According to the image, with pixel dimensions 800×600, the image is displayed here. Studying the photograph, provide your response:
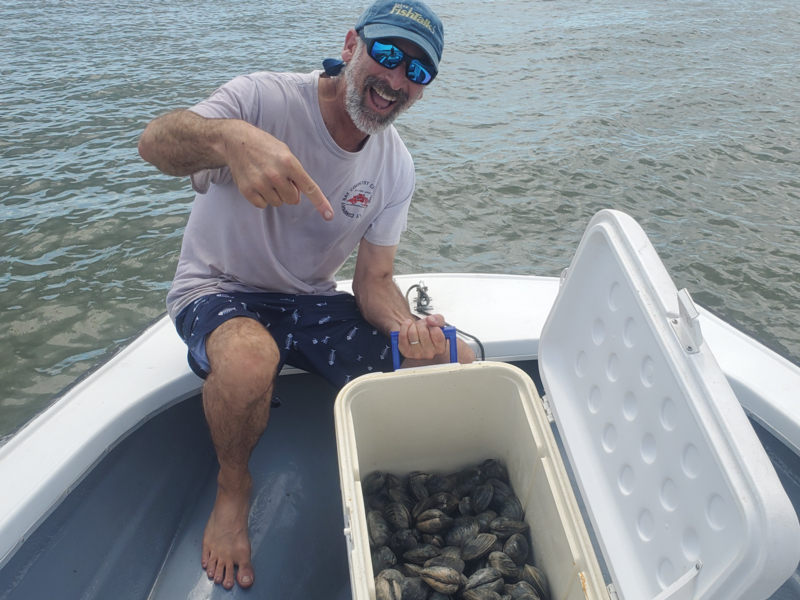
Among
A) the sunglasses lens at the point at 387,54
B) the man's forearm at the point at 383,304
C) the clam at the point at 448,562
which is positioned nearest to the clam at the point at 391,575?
the clam at the point at 448,562

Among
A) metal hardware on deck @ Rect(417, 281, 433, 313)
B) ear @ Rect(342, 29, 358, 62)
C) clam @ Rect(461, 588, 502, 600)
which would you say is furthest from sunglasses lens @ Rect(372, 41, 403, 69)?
clam @ Rect(461, 588, 502, 600)

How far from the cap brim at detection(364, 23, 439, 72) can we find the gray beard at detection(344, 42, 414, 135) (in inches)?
2.5

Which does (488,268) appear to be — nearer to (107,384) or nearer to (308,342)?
(308,342)

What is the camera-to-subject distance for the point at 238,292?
1963mm

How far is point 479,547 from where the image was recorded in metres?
1.63

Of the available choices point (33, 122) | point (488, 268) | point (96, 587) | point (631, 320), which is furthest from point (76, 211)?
point (631, 320)

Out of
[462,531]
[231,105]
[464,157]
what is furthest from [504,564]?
[464,157]

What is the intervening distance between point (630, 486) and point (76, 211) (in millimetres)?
5333

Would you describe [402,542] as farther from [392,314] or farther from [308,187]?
[308,187]

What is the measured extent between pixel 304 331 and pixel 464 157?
4.97 m

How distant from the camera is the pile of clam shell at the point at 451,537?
4.97 feet

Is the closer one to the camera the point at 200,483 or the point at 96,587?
the point at 96,587

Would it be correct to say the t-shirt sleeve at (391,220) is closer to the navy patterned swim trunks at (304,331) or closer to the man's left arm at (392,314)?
the man's left arm at (392,314)

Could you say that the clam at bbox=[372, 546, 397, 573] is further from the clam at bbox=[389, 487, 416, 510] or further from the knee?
the knee
